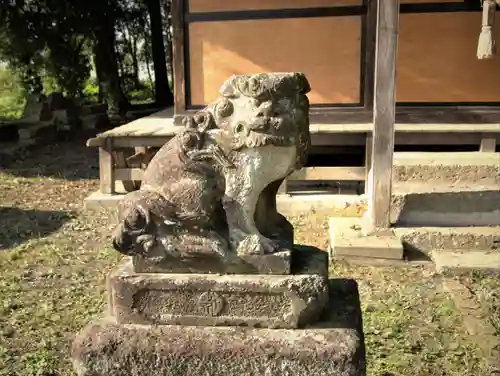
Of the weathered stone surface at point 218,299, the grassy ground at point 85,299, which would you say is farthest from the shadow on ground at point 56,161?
the weathered stone surface at point 218,299

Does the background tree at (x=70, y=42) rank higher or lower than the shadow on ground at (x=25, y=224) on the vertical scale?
higher

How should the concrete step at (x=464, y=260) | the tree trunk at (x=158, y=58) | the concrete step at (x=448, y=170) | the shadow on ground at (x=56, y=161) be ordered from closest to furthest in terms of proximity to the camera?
the concrete step at (x=464, y=260) → the concrete step at (x=448, y=170) → the shadow on ground at (x=56, y=161) → the tree trunk at (x=158, y=58)

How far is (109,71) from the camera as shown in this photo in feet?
57.3

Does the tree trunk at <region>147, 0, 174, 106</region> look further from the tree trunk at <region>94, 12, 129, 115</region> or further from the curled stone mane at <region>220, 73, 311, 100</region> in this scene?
the curled stone mane at <region>220, 73, 311, 100</region>

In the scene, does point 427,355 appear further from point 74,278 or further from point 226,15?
point 226,15

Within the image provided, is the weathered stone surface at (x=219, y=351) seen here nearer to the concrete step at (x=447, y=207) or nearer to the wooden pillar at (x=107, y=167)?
the concrete step at (x=447, y=207)

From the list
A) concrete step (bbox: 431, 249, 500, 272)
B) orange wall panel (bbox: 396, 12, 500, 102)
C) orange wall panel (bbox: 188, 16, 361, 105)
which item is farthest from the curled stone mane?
orange wall panel (bbox: 396, 12, 500, 102)

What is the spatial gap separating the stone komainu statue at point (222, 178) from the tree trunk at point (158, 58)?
674 inches

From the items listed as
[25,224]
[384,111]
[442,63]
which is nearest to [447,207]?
[384,111]

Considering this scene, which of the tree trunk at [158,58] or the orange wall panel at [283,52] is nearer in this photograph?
the orange wall panel at [283,52]

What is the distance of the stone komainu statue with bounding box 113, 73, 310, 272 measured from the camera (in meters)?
2.34

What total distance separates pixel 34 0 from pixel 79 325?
1265cm

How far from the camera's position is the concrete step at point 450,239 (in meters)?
5.57

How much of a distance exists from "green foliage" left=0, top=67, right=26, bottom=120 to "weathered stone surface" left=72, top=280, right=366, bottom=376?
55.0ft
